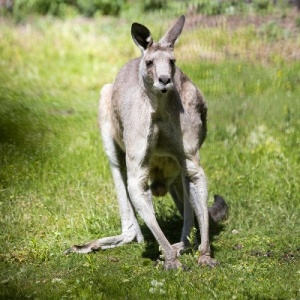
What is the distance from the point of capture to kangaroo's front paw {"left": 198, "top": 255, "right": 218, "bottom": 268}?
732cm

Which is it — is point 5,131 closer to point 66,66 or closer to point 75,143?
point 75,143

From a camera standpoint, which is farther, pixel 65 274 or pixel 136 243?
pixel 136 243

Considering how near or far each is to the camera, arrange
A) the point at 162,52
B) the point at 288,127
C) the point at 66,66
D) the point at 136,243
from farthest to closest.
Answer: the point at 66,66
the point at 288,127
the point at 136,243
the point at 162,52

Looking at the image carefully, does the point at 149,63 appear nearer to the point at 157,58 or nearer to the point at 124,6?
the point at 157,58

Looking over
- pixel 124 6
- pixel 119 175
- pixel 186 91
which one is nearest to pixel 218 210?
pixel 119 175

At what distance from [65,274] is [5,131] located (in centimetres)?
464

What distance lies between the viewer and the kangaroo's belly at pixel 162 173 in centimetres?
804

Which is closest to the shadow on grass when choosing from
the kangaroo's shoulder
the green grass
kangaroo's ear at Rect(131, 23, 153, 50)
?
the green grass

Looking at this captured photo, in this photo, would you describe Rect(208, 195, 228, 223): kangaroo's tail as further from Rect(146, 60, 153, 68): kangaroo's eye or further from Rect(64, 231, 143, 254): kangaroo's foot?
Rect(146, 60, 153, 68): kangaroo's eye

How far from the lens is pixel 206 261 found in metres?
7.36

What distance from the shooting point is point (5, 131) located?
38.4 ft

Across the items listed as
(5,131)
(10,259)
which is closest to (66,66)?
→ (5,131)

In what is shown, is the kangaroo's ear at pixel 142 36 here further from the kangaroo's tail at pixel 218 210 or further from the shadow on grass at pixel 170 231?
the kangaroo's tail at pixel 218 210

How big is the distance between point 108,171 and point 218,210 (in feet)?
6.25
